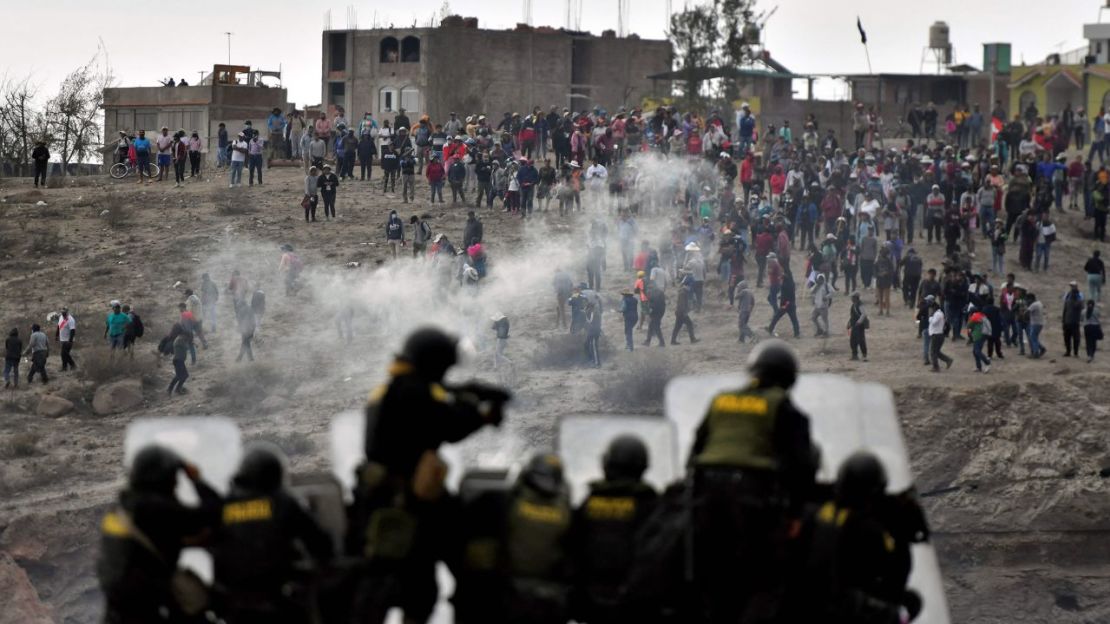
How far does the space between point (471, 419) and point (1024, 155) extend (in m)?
33.0

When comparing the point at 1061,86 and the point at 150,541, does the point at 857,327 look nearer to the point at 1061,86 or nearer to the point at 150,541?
the point at 150,541

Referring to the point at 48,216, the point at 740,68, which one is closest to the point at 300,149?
the point at 48,216

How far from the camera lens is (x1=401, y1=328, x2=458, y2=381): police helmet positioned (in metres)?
7.20

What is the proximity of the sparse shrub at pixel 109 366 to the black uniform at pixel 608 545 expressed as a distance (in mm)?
28649

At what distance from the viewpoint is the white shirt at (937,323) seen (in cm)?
3016

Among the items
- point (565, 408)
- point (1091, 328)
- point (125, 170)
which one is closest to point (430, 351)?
point (565, 408)

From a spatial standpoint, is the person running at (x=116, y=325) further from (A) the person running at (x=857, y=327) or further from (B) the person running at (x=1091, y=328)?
(B) the person running at (x=1091, y=328)

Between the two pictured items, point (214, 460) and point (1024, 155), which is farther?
point (1024, 155)

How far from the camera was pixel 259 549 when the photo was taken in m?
7.29

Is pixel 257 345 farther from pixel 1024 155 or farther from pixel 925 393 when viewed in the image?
pixel 1024 155

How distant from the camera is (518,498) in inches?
290

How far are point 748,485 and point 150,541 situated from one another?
2442mm

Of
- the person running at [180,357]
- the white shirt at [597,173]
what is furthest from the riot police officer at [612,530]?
the white shirt at [597,173]

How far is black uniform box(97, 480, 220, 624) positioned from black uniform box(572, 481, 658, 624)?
151 centimetres
